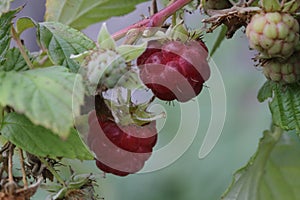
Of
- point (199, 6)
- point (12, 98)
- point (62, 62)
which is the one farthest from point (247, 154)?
point (12, 98)

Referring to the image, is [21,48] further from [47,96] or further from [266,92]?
[266,92]

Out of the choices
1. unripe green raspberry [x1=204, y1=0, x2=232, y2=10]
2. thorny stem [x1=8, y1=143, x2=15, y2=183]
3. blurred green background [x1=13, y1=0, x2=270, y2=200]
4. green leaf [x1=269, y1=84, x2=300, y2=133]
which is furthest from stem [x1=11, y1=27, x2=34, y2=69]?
blurred green background [x1=13, y1=0, x2=270, y2=200]

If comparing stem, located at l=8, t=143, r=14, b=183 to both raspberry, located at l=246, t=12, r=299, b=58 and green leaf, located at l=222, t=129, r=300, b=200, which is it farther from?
green leaf, located at l=222, t=129, r=300, b=200

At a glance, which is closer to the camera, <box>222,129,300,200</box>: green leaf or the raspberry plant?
the raspberry plant

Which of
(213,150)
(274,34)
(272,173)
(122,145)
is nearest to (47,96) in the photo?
(122,145)

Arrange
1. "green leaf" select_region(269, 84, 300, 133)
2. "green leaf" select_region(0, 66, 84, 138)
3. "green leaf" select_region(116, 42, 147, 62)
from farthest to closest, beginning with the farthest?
"green leaf" select_region(269, 84, 300, 133) < "green leaf" select_region(116, 42, 147, 62) < "green leaf" select_region(0, 66, 84, 138)

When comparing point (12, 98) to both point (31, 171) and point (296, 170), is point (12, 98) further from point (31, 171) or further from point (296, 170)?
point (296, 170)
